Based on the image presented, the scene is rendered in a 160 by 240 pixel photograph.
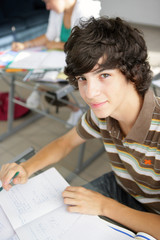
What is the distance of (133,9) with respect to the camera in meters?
1.33

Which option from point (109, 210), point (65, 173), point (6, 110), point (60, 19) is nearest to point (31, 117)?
point (6, 110)

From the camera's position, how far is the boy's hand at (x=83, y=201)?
0.72m

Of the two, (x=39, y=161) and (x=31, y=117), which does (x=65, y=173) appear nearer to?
(x=39, y=161)

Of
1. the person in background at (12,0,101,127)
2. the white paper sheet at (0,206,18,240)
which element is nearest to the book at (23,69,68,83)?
the person in background at (12,0,101,127)

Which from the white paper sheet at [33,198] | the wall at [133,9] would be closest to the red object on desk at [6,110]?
the wall at [133,9]

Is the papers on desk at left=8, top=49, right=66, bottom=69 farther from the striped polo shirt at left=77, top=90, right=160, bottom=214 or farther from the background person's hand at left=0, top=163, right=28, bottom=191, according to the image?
the background person's hand at left=0, top=163, right=28, bottom=191

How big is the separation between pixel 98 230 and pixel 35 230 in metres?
0.18

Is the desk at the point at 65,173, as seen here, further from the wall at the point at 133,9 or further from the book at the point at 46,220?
the wall at the point at 133,9

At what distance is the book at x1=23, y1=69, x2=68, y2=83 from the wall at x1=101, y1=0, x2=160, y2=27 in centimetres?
44

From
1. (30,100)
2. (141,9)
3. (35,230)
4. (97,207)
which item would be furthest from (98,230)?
(30,100)

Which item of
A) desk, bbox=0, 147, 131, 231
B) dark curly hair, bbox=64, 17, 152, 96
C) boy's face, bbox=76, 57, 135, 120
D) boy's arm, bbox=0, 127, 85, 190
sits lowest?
desk, bbox=0, 147, 131, 231

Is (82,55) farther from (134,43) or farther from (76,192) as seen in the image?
(76,192)

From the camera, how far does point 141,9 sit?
133cm

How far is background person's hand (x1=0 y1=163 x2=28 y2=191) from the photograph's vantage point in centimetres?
81
